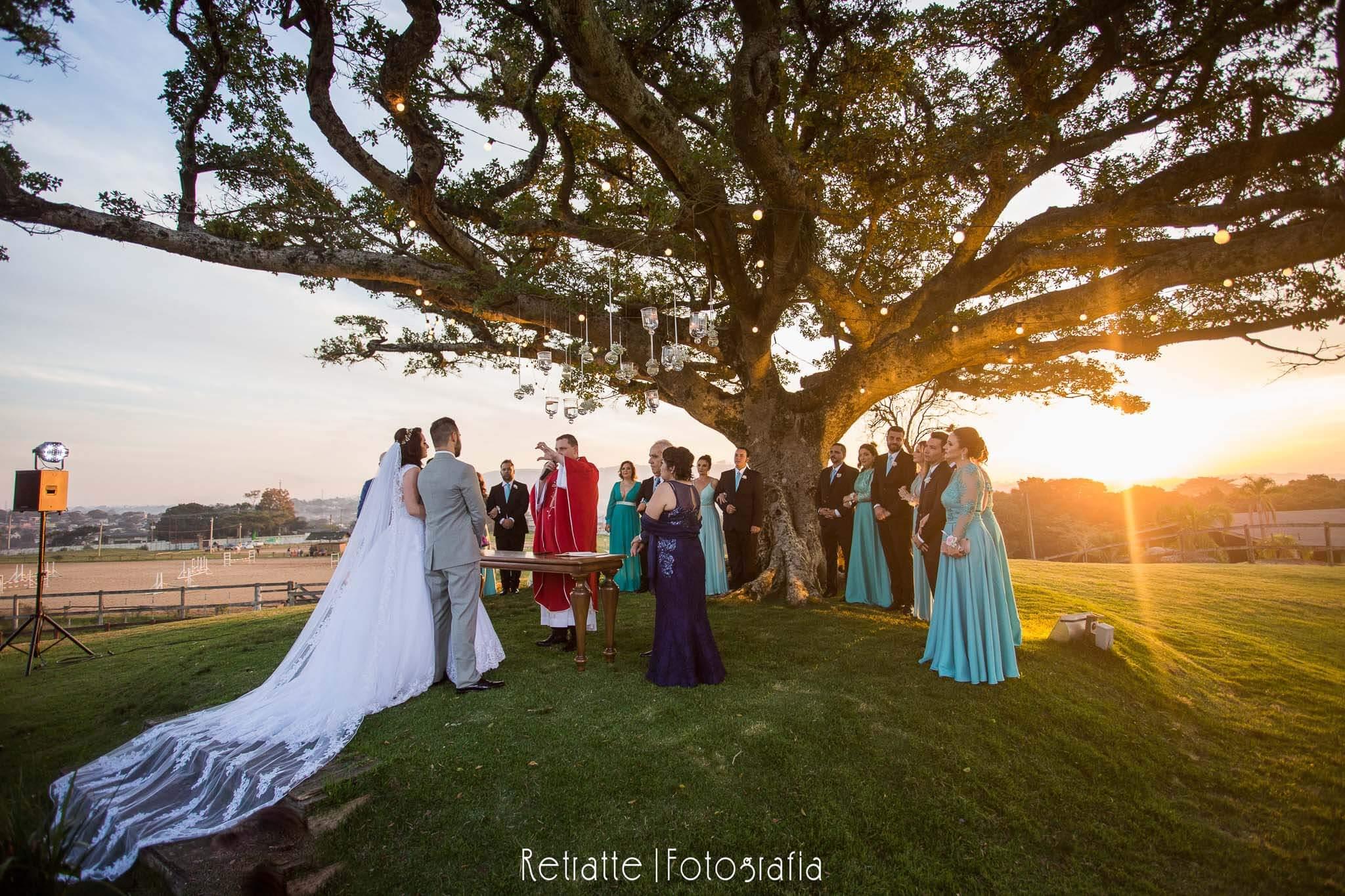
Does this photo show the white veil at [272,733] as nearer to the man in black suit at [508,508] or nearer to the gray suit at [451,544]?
the gray suit at [451,544]

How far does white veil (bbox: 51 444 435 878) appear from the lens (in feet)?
11.1

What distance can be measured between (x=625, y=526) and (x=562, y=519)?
13.0ft

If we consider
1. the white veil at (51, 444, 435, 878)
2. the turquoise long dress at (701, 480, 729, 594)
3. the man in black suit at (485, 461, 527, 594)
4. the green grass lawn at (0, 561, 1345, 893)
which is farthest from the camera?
the man in black suit at (485, 461, 527, 594)

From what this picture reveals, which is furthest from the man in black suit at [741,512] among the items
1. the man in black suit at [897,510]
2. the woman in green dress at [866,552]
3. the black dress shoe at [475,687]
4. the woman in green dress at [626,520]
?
the black dress shoe at [475,687]

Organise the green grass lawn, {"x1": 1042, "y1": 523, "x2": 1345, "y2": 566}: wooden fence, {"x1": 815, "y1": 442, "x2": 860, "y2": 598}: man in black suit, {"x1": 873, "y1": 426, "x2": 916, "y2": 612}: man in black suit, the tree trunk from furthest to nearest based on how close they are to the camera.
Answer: {"x1": 815, "y1": 442, "x2": 860, "y2": 598}: man in black suit, the tree trunk, {"x1": 873, "y1": 426, "x2": 916, "y2": 612}: man in black suit, {"x1": 1042, "y1": 523, "x2": 1345, "y2": 566}: wooden fence, the green grass lawn

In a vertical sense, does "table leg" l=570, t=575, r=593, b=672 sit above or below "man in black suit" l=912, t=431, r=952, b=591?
below

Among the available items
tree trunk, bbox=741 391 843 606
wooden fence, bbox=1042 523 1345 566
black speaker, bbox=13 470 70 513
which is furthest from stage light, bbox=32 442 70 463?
wooden fence, bbox=1042 523 1345 566

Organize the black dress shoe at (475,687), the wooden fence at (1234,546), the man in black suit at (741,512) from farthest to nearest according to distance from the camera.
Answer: the man in black suit at (741,512)
the wooden fence at (1234,546)
the black dress shoe at (475,687)

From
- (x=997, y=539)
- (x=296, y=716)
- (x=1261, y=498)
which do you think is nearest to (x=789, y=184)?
(x=997, y=539)

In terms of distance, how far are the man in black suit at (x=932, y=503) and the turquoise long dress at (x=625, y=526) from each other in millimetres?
4932

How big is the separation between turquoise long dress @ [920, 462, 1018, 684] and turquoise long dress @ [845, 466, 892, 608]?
3.17 metres

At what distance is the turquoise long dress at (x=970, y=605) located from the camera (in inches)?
203

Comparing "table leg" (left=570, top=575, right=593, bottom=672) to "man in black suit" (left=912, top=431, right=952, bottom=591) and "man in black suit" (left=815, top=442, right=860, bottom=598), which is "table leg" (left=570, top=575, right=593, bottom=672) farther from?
"man in black suit" (left=815, top=442, right=860, bottom=598)

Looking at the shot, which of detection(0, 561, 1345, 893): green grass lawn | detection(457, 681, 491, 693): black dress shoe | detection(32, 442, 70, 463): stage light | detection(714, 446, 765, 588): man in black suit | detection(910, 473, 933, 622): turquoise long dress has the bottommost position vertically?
detection(0, 561, 1345, 893): green grass lawn
